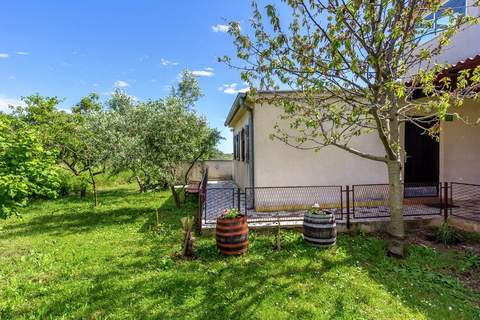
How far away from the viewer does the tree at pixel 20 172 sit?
3457 mm

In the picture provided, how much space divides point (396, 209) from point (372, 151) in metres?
3.04

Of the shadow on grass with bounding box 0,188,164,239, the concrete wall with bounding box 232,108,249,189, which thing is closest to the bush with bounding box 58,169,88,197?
the shadow on grass with bounding box 0,188,164,239

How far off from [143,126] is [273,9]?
546 centimetres

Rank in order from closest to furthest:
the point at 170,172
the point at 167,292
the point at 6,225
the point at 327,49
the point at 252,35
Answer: the point at 167,292, the point at 327,49, the point at 252,35, the point at 6,225, the point at 170,172

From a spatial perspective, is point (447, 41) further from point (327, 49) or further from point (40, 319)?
point (40, 319)

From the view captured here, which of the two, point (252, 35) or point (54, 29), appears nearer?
point (252, 35)

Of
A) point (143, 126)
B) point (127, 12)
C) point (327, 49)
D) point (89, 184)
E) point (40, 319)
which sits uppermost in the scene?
point (127, 12)

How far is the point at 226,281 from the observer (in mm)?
3857

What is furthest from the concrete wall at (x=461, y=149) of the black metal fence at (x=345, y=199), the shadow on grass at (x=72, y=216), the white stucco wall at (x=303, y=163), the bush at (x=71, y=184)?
the bush at (x=71, y=184)

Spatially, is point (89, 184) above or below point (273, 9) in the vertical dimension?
below

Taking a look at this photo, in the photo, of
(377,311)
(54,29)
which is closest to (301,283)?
(377,311)

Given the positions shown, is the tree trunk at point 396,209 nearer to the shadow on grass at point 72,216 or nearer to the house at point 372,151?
the house at point 372,151

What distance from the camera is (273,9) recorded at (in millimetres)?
4160

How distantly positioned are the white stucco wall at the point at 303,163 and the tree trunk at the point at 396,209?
2.62 m
